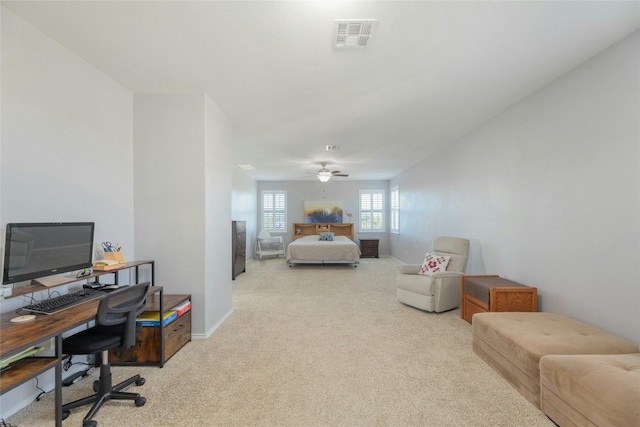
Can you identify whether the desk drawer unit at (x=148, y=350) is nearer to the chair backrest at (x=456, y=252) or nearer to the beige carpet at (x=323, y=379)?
the beige carpet at (x=323, y=379)

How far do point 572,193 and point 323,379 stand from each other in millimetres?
2717

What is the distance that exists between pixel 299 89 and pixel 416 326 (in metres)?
2.96

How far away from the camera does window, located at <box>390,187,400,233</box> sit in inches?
340

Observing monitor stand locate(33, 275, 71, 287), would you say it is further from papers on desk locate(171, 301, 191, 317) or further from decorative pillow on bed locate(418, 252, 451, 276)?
decorative pillow on bed locate(418, 252, 451, 276)

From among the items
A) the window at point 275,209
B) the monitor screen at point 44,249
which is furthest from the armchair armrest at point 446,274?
the window at point 275,209

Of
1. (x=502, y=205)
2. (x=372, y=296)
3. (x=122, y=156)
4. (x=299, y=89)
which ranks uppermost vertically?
(x=299, y=89)

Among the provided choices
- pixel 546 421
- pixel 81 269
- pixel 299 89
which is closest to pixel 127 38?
pixel 299 89

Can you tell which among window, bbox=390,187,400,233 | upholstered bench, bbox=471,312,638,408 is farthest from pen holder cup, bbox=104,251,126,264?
window, bbox=390,187,400,233

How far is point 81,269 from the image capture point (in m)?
2.22

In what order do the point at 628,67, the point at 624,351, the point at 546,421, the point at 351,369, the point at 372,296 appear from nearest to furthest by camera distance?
1. the point at 546,421
2. the point at 624,351
3. the point at 628,67
4. the point at 351,369
5. the point at 372,296

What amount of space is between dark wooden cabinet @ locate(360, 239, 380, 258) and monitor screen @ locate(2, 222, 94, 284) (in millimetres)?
A: 7645

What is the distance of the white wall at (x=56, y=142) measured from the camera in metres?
1.90

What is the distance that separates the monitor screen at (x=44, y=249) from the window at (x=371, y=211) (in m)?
8.31

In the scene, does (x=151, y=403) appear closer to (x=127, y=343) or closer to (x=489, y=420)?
(x=127, y=343)
